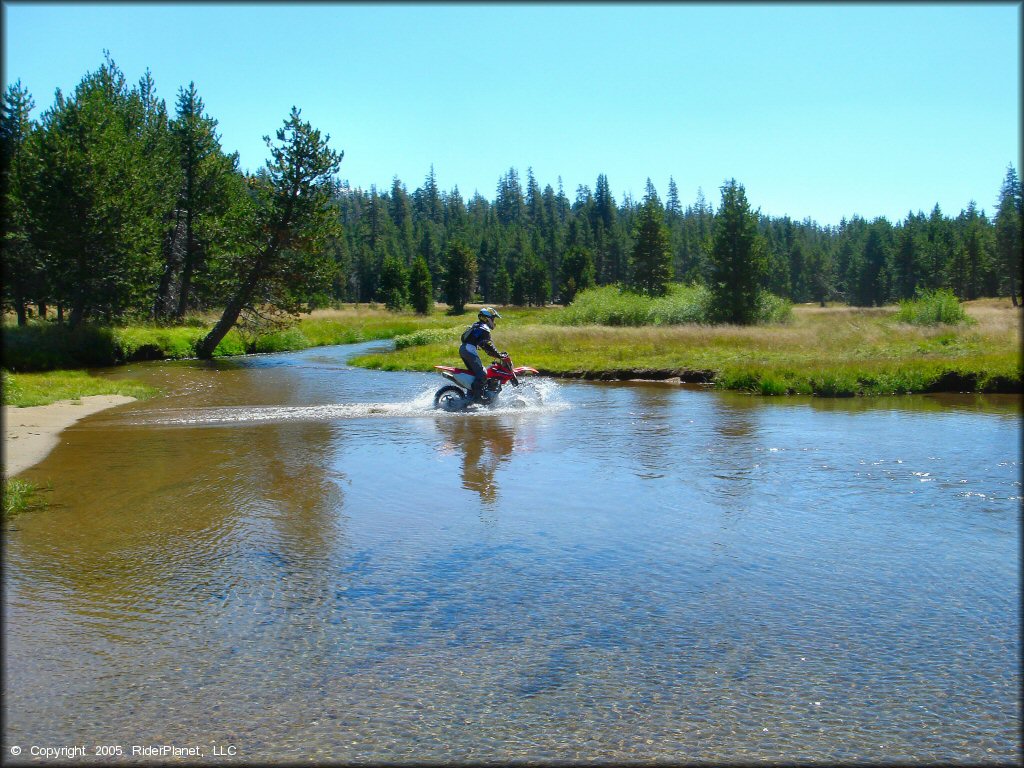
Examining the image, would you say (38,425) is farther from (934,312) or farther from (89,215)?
(934,312)

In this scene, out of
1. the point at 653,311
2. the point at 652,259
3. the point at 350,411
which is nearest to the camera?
the point at 350,411

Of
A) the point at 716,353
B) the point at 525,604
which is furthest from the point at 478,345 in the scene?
the point at 716,353

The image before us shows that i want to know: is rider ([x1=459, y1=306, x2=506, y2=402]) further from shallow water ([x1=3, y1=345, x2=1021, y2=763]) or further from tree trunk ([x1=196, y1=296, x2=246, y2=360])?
tree trunk ([x1=196, y1=296, x2=246, y2=360])

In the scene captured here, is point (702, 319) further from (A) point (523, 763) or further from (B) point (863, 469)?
(A) point (523, 763)

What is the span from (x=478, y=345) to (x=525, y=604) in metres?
12.2

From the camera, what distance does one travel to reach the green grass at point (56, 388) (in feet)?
65.2

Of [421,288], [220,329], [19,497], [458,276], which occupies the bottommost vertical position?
[19,497]

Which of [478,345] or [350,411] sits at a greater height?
[478,345]

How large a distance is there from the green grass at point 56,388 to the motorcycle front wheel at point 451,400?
1003cm

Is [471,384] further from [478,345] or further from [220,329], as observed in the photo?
[220,329]

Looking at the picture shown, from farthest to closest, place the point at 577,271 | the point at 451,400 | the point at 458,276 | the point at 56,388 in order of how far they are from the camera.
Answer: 1. the point at 577,271
2. the point at 458,276
3. the point at 56,388
4. the point at 451,400

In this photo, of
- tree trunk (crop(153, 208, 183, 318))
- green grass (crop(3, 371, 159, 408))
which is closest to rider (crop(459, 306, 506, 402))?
green grass (crop(3, 371, 159, 408))

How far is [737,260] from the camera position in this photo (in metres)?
51.5

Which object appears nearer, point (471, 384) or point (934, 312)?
point (471, 384)
